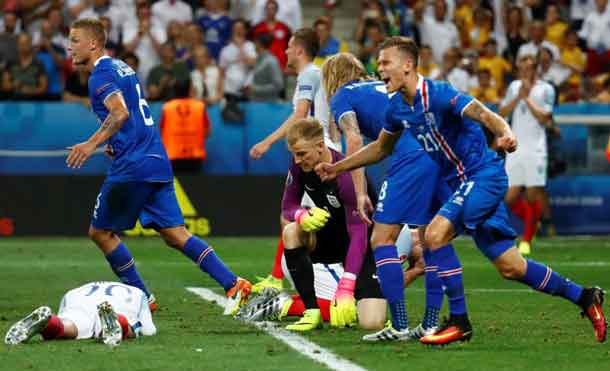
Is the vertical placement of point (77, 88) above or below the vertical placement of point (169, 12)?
below

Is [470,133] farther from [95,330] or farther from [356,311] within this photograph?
[95,330]

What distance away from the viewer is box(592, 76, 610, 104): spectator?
65.7ft

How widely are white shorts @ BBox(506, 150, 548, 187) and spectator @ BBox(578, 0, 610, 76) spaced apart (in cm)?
453

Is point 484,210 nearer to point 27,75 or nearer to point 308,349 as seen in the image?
point 308,349

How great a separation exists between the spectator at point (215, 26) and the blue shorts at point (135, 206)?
10667mm

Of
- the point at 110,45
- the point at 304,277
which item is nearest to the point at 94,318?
the point at 304,277

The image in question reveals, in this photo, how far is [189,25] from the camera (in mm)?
20609

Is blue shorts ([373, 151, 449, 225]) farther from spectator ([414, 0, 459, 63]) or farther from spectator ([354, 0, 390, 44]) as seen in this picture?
spectator ([414, 0, 459, 63])

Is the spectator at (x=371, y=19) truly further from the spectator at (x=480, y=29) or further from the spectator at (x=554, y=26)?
the spectator at (x=554, y=26)

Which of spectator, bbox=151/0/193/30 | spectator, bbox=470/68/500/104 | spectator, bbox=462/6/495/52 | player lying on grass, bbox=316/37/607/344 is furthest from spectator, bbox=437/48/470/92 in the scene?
player lying on grass, bbox=316/37/607/344

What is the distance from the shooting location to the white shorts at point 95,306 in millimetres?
8555

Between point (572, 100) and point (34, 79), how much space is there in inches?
290

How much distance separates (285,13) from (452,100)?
44.3 feet

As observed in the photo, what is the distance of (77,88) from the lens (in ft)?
64.2
